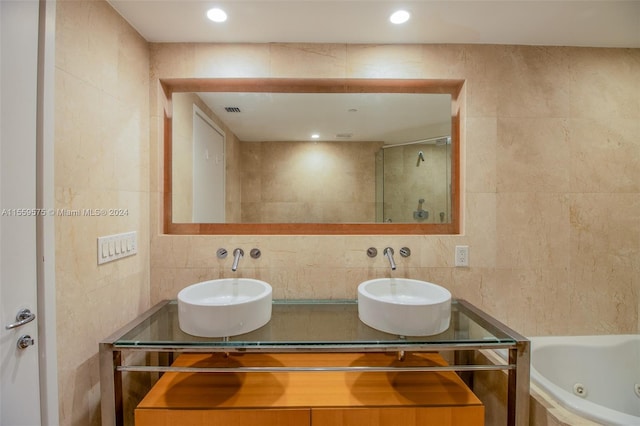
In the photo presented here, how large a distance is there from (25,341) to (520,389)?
5.91ft

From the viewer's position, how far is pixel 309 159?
1600 millimetres

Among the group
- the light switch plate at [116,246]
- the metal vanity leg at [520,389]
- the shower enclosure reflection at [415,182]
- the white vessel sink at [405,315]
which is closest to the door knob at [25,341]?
the light switch plate at [116,246]

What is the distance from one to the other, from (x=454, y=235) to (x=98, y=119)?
6.15 feet

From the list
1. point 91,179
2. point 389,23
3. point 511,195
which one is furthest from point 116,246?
point 511,195

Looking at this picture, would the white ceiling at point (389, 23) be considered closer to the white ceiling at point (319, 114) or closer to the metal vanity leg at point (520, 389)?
the white ceiling at point (319, 114)

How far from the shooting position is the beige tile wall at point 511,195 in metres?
1.54

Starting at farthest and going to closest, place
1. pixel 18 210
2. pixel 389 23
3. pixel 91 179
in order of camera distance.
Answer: pixel 389 23 → pixel 91 179 → pixel 18 210

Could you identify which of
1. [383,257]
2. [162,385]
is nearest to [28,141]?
[162,385]

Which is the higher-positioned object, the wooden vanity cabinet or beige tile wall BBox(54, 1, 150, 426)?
beige tile wall BBox(54, 1, 150, 426)

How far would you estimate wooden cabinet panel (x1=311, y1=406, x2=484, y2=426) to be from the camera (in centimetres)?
108

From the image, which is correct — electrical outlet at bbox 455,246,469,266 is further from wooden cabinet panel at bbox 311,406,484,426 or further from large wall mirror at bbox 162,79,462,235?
A: wooden cabinet panel at bbox 311,406,484,426

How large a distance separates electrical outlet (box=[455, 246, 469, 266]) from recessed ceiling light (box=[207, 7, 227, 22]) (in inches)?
68.5

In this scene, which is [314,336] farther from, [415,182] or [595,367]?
[595,367]

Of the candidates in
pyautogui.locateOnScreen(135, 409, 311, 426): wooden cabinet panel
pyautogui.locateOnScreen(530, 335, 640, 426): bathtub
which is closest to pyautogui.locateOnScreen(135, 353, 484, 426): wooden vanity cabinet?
pyautogui.locateOnScreen(135, 409, 311, 426): wooden cabinet panel
